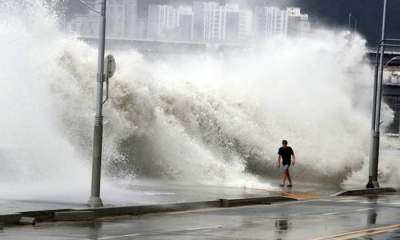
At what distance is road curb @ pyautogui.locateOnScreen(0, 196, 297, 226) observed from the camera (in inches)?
774

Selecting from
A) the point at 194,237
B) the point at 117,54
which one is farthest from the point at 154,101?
the point at 194,237

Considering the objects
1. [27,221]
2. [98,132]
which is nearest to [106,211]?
[98,132]

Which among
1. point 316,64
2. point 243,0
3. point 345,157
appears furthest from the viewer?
point 243,0

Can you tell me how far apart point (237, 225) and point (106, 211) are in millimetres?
2948

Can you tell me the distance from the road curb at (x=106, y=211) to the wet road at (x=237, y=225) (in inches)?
15.0

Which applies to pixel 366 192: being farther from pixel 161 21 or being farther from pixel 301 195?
pixel 161 21

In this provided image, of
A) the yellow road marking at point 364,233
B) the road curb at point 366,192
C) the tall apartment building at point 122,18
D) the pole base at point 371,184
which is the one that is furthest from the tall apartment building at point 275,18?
the yellow road marking at point 364,233

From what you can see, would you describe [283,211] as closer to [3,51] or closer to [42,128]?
[42,128]

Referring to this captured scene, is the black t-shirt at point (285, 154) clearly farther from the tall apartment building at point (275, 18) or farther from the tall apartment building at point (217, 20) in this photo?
the tall apartment building at point (217, 20)

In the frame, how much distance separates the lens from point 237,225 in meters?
20.5

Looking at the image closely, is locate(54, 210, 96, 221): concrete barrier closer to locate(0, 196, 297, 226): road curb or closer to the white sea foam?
locate(0, 196, 297, 226): road curb

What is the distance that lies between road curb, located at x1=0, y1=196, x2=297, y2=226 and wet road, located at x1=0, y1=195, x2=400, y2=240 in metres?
0.38

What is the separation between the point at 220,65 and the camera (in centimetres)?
4794

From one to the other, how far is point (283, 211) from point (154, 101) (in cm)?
1359
